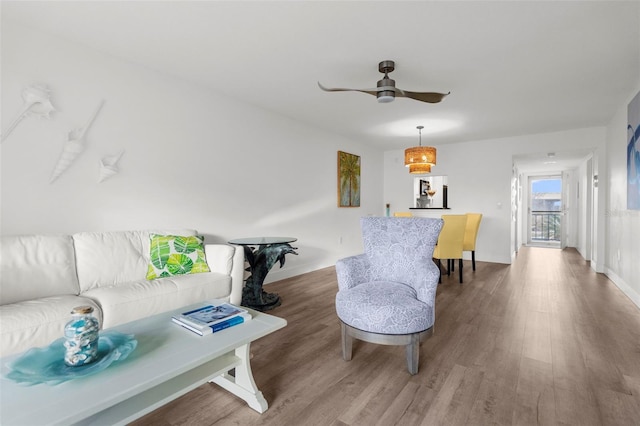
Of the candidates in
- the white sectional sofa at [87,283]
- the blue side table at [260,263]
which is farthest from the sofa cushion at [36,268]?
the blue side table at [260,263]

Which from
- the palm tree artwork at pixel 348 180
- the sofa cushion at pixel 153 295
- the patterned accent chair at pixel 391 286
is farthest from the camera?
the palm tree artwork at pixel 348 180

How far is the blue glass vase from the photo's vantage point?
1102 mm

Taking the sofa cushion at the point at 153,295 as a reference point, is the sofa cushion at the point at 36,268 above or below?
above

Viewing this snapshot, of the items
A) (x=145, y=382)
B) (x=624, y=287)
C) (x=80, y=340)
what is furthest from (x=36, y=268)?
(x=624, y=287)

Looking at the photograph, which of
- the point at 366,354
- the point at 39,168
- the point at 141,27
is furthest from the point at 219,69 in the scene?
the point at 366,354

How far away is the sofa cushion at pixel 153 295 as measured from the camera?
1990 mm

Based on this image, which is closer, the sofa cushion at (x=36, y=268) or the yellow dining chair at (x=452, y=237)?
the sofa cushion at (x=36, y=268)

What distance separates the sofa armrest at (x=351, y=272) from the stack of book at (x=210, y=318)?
0.78 metres

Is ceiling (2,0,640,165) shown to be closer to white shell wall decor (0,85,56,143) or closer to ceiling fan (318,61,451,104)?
ceiling fan (318,61,451,104)

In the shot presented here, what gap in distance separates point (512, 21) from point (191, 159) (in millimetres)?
2987

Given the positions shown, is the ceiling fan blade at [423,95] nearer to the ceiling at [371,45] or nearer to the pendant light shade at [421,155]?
the ceiling at [371,45]

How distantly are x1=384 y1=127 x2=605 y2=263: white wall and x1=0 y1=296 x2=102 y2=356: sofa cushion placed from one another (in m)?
5.95

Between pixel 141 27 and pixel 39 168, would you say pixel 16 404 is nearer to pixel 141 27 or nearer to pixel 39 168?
pixel 39 168

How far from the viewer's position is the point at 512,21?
2145 mm
